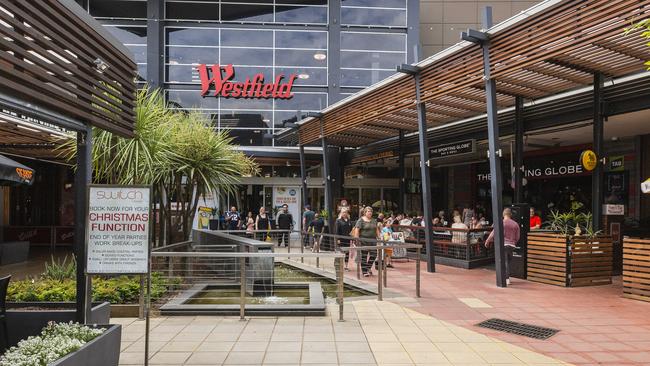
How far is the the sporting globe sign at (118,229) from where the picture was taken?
4352 mm

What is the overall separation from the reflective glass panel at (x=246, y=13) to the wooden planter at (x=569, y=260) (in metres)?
17.9

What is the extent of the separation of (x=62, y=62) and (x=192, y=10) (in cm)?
2114

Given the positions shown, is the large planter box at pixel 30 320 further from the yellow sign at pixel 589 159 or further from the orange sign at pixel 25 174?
the yellow sign at pixel 589 159

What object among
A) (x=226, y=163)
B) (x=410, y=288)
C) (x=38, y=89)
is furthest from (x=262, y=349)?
(x=226, y=163)

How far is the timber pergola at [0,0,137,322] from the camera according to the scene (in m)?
3.54

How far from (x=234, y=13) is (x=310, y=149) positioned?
792cm

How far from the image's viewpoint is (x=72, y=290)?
6.86m

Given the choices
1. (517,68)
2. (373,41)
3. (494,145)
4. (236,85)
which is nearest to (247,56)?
(236,85)

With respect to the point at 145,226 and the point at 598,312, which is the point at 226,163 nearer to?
the point at 145,226

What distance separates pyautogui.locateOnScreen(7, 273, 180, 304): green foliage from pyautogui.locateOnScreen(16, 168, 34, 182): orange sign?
2.49 m

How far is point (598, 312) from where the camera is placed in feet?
23.9

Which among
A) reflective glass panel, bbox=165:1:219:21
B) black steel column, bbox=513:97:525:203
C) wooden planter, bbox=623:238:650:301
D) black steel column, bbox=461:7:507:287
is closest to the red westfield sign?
reflective glass panel, bbox=165:1:219:21

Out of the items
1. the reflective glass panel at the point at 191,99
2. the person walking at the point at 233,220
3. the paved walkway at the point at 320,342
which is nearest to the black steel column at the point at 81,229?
the paved walkway at the point at 320,342

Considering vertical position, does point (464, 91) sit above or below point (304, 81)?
below
